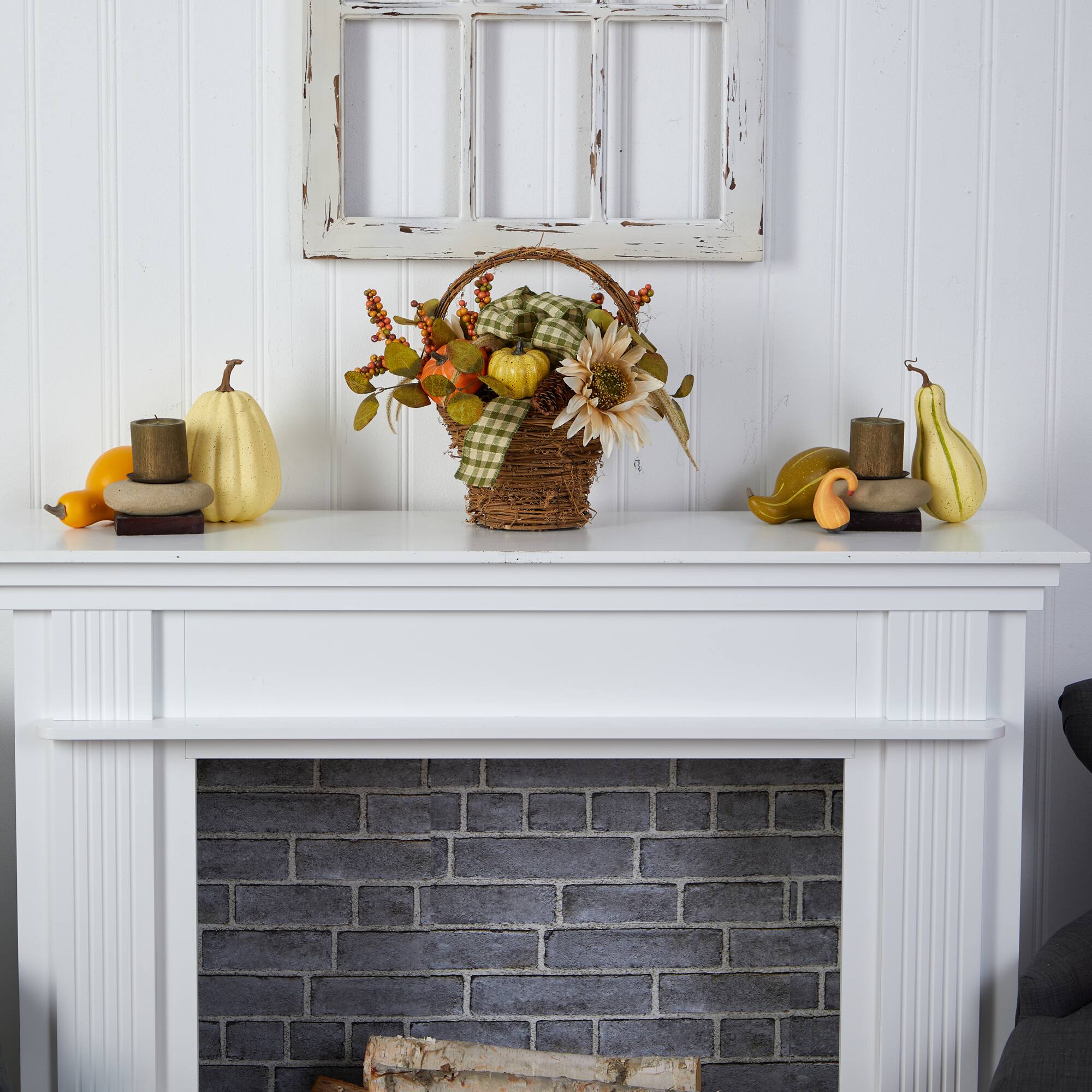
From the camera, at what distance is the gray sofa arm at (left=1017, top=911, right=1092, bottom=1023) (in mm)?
1403

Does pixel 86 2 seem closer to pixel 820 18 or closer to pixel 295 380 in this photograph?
pixel 295 380

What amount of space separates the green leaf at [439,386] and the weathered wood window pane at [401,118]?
1.24 ft

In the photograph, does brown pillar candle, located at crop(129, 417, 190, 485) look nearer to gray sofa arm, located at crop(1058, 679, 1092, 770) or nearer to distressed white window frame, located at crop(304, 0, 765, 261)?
distressed white window frame, located at crop(304, 0, 765, 261)

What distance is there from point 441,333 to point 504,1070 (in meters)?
1.07

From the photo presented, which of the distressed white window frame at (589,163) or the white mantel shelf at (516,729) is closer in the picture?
the white mantel shelf at (516,729)

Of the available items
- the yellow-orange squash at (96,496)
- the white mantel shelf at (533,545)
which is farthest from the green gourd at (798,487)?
the yellow-orange squash at (96,496)

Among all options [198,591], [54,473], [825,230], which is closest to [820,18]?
[825,230]

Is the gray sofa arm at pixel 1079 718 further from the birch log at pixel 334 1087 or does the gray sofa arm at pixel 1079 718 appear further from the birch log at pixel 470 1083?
the birch log at pixel 334 1087

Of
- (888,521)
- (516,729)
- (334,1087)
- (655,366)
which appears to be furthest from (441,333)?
(334,1087)

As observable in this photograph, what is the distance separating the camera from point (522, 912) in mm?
1893

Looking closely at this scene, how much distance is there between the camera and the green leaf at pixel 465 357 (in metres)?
1.42

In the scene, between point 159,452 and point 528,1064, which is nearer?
point 159,452

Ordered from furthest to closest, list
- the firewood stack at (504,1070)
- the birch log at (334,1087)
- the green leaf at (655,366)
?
1. the birch log at (334,1087)
2. the firewood stack at (504,1070)
3. the green leaf at (655,366)

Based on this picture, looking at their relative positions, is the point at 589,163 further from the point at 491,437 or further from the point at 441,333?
the point at 491,437
